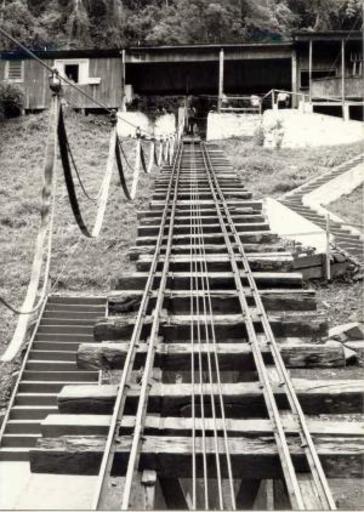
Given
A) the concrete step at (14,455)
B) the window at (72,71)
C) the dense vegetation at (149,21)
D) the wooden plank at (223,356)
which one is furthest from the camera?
the dense vegetation at (149,21)

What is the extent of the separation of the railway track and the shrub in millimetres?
23132

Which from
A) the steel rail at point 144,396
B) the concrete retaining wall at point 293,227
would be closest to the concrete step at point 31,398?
the steel rail at point 144,396

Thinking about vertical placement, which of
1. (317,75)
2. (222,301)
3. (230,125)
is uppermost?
(317,75)

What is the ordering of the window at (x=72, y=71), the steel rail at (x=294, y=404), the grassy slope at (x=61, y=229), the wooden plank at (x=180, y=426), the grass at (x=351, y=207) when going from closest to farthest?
the steel rail at (x=294, y=404)
the wooden plank at (x=180, y=426)
the grassy slope at (x=61, y=229)
the grass at (x=351, y=207)
the window at (x=72, y=71)

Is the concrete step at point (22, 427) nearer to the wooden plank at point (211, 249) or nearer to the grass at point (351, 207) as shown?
the wooden plank at point (211, 249)

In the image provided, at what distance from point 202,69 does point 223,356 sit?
97.9 feet

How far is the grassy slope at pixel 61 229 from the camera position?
12.0 m

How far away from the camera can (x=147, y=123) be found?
93.1ft

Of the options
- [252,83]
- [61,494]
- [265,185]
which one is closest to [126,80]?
[252,83]

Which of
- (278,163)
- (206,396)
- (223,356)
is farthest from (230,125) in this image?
(206,396)

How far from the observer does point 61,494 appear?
162 inches

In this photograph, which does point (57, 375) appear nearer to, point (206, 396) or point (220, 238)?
point (220, 238)

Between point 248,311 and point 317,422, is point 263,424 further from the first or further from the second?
point 248,311

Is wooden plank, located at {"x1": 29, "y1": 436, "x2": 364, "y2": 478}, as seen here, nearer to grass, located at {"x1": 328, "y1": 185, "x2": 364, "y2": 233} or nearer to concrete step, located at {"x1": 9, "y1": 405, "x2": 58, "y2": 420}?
concrete step, located at {"x1": 9, "y1": 405, "x2": 58, "y2": 420}
